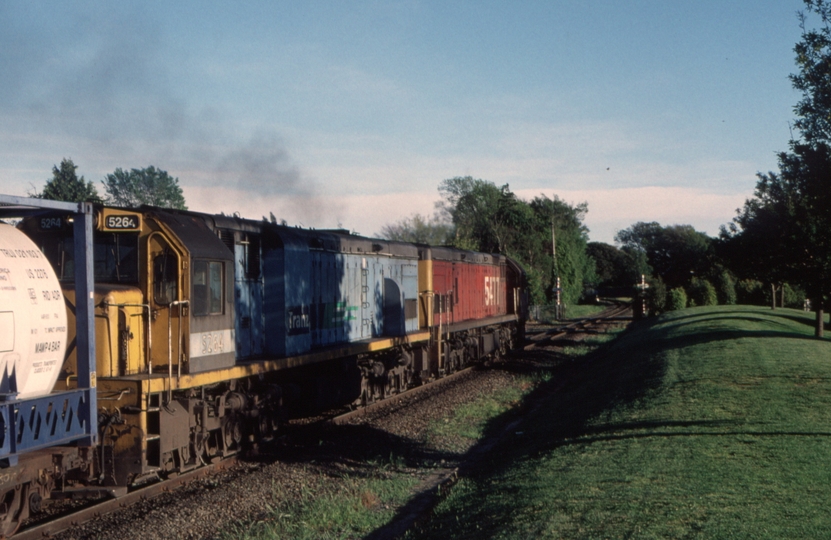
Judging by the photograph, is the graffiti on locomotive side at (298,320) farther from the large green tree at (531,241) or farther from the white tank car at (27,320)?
the large green tree at (531,241)

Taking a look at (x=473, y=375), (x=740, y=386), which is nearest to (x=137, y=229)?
(x=740, y=386)

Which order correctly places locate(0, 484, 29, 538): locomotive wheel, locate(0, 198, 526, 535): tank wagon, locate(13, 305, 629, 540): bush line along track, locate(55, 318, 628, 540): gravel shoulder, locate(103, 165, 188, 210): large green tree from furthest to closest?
locate(103, 165, 188, 210): large green tree, locate(0, 198, 526, 535): tank wagon, locate(55, 318, 628, 540): gravel shoulder, locate(13, 305, 629, 540): bush line along track, locate(0, 484, 29, 538): locomotive wheel

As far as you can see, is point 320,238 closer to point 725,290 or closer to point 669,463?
point 669,463

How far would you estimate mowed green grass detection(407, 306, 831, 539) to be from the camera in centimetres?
779

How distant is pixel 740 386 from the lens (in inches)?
638

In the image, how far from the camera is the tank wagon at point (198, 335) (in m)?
→ 9.24

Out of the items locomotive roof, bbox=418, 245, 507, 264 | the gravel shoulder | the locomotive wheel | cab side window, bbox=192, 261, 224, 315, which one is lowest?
the gravel shoulder

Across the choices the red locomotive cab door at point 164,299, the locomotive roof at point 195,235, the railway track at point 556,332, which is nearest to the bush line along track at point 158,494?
the red locomotive cab door at point 164,299

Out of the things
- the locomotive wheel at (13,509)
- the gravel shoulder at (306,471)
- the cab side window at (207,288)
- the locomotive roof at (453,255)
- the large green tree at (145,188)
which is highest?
the large green tree at (145,188)

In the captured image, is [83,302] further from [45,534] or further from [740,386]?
[740,386]

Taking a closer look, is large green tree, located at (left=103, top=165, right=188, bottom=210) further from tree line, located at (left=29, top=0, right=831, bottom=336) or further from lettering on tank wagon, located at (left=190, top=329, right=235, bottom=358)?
lettering on tank wagon, located at (left=190, top=329, right=235, bottom=358)

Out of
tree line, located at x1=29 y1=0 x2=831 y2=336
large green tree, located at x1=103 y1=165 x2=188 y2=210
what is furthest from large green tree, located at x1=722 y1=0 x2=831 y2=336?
large green tree, located at x1=103 y1=165 x2=188 y2=210

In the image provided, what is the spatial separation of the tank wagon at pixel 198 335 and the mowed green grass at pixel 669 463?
385cm

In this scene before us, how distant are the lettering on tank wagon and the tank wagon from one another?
28mm
